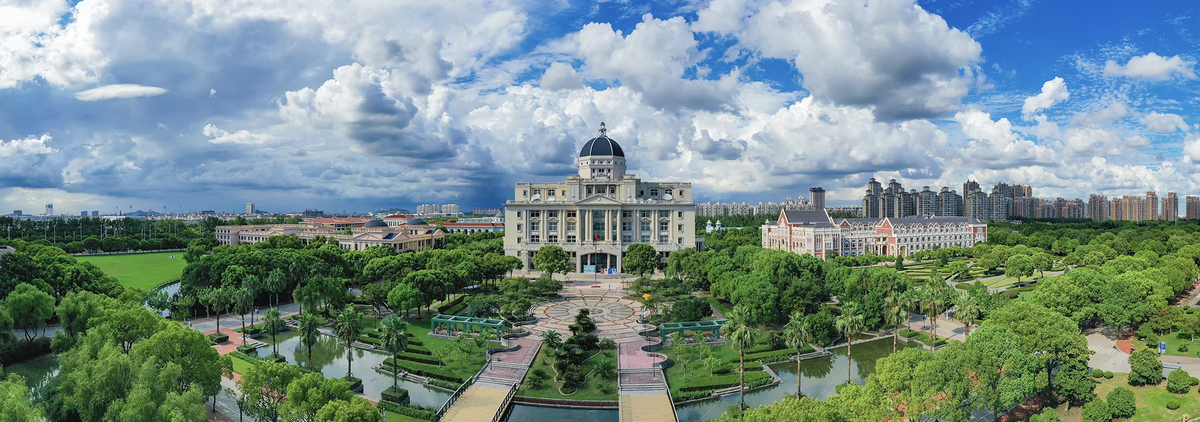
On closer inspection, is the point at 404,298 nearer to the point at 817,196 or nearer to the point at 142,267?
the point at 142,267

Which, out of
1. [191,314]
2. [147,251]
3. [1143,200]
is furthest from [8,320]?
[1143,200]

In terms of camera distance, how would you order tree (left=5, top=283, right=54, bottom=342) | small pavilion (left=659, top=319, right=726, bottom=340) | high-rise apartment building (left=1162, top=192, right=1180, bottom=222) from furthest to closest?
high-rise apartment building (left=1162, top=192, right=1180, bottom=222), small pavilion (left=659, top=319, right=726, bottom=340), tree (left=5, top=283, right=54, bottom=342)

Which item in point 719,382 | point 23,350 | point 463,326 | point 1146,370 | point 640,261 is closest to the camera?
point 1146,370

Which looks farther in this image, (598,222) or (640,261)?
(598,222)

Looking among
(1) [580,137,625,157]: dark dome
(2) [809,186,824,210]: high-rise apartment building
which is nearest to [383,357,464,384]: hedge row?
(1) [580,137,625,157]: dark dome

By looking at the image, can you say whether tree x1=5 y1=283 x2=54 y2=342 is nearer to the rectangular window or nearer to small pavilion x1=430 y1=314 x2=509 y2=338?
small pavilion x1=430 y1=314 x2=509 y2=338

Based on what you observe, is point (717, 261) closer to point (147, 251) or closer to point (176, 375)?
point (176, 375)

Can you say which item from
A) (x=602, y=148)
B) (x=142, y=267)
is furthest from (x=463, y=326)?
(x=142, y=267)
